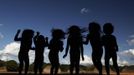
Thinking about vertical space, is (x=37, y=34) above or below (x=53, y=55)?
above

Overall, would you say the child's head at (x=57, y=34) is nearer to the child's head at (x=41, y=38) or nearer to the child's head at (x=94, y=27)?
the child's head at (x=41, y=38)

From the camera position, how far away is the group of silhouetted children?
12.8m

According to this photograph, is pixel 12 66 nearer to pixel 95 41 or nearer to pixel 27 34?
pixel 27 34

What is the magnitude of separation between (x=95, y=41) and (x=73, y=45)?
3.49 ft

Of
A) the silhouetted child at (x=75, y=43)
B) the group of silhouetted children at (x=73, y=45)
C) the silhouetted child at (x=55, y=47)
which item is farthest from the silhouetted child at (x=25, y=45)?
the silhouetted child at (x=75, y=43)

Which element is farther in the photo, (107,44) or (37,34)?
(37,34)

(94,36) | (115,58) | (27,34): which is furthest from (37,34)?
(115,58)

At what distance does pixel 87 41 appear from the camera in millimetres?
13227

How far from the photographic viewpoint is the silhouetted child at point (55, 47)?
13997 millimetres

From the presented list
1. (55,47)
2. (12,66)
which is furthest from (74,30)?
(12,66)

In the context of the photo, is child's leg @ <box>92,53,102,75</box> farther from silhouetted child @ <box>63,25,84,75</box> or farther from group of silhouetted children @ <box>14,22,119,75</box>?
silhouetted child @ <box>63,25,84,75</box>

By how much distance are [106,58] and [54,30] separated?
3.00 m

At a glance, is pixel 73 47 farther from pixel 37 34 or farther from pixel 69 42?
pixel 37 34

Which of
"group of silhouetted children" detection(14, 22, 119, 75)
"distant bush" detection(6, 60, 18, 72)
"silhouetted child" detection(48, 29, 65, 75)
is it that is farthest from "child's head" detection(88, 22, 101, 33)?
"distant bush" detection(6, 60, 18, 72)
